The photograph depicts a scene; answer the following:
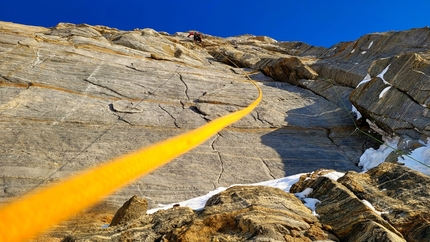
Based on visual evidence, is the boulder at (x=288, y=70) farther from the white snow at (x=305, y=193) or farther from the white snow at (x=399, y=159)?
the white snow at (x=305, y=193)

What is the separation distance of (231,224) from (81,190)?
5017mm

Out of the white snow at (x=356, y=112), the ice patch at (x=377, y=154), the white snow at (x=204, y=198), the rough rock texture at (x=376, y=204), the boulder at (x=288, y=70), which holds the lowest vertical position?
the rough rock texture at (x=376, y=204)

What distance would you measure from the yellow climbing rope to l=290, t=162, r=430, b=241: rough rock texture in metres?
4.79

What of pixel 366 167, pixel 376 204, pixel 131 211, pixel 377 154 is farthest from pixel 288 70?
pixel 131 211

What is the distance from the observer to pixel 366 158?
12086mm

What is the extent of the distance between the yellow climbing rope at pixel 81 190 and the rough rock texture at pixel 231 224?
2.22m

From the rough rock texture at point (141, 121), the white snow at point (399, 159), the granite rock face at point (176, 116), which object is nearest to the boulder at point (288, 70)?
the granite rock face at point (176, 116)

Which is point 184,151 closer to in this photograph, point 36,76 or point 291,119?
point 291,119

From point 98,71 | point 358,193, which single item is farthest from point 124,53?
point 358,193

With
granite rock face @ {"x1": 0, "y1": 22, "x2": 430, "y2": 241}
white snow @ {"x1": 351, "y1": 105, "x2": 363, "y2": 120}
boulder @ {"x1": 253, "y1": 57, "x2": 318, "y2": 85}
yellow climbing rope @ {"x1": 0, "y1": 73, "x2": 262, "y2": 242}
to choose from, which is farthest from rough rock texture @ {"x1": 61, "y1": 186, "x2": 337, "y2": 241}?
boulder @ {"x1": 253, "y1": 57, "x2": 318, "y2": 85}

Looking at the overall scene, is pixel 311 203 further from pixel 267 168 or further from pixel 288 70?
pixel 288 70

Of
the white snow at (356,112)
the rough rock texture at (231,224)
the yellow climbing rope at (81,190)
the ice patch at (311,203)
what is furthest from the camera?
the white snow at (356,112)

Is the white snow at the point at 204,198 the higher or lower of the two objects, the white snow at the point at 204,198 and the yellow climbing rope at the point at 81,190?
the lower

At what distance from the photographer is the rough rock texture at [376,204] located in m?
5.41
